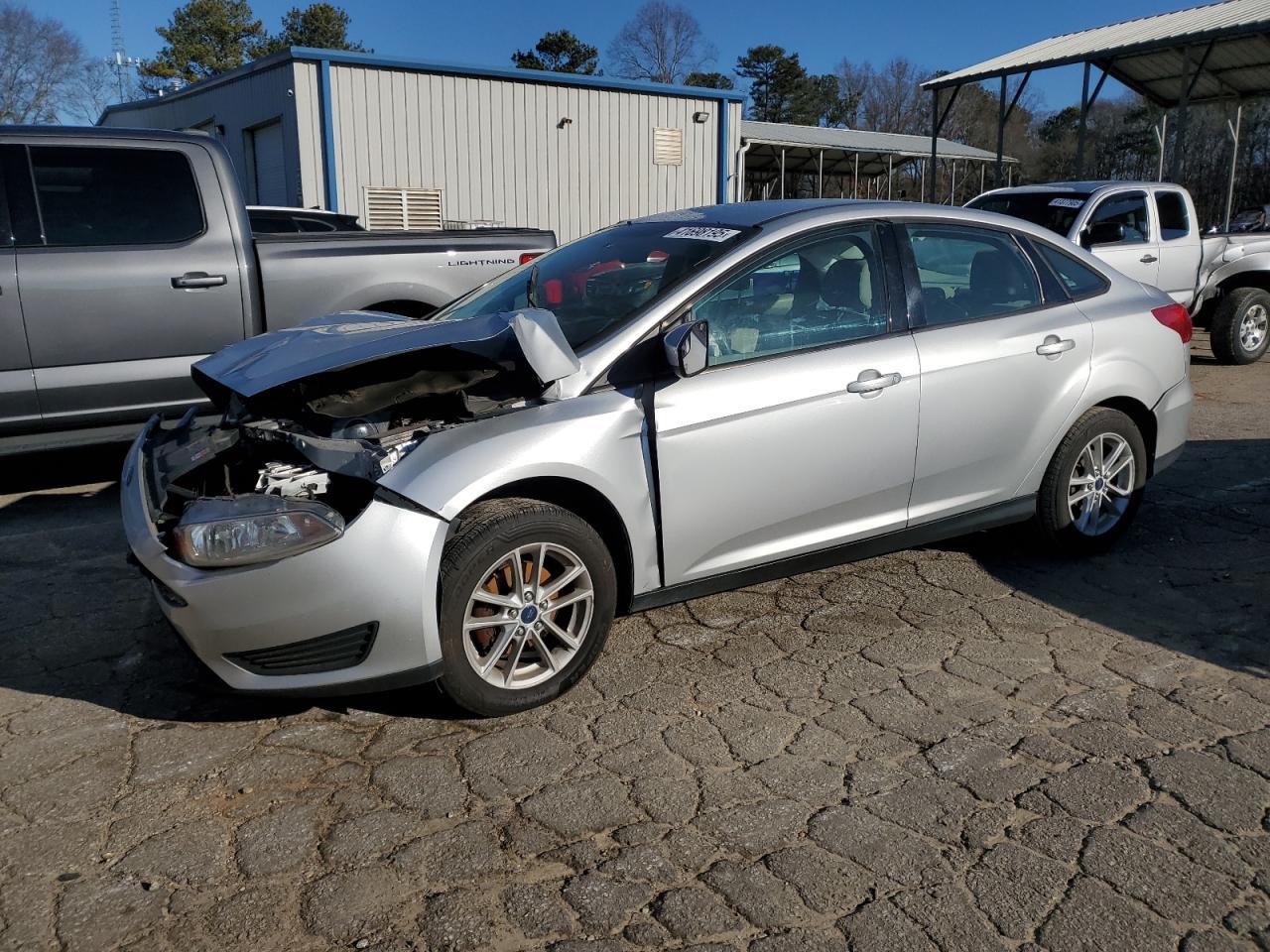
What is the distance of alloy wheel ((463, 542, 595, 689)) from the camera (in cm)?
346

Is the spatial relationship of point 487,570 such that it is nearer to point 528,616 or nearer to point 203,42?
point 528,616

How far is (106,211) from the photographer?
5977 mm

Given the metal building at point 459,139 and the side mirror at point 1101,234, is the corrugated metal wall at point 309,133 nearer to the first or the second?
the metal building at point 459,139

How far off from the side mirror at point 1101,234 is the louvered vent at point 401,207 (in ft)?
31.4

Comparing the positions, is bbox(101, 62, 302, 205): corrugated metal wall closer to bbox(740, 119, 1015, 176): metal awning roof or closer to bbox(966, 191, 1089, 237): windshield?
bbox(966, 191, 1089, 237): windshield

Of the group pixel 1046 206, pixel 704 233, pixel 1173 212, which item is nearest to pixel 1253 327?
pixel 1173 212

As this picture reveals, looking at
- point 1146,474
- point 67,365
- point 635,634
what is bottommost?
point 635,634

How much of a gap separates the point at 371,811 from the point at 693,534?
144cm

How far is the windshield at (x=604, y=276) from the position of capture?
13.1ft

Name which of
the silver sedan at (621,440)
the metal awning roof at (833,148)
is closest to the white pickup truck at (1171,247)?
the silver sedan at (621,440)

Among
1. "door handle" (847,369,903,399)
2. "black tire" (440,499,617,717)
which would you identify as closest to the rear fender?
"door handle" (847,369,903,399)

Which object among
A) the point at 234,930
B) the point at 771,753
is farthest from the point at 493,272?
the point at 234,930

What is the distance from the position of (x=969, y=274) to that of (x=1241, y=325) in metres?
8.34

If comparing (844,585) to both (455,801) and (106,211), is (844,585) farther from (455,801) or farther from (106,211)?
(106,211)
